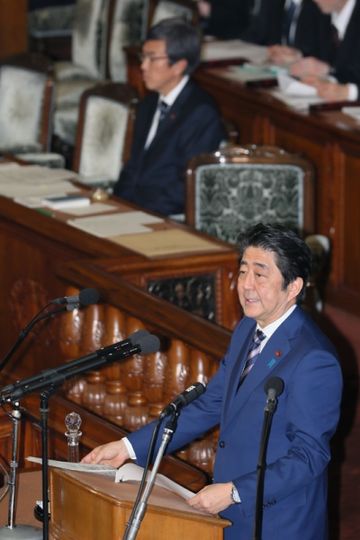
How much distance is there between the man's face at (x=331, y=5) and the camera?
25.7ft

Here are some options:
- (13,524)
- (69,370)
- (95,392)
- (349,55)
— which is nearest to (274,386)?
(69,370)

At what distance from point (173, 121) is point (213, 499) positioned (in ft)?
12.2

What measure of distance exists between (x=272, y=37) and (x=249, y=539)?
6551 millimetres

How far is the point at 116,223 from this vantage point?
19.6ft

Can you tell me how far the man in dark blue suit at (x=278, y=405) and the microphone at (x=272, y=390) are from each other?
150 mm

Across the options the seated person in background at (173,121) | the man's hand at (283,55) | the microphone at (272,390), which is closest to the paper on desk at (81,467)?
the microphone at (272,390)

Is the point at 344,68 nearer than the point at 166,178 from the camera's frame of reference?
No

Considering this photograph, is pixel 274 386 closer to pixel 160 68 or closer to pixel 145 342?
pixel 145 342

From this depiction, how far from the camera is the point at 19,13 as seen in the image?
1015 centimetres

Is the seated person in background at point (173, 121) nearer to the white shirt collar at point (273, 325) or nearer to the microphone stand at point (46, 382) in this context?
the white shirt collar at point (273, 325)

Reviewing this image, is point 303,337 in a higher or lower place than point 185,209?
higher

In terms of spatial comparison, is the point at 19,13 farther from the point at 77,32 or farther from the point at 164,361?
the point at 164,361

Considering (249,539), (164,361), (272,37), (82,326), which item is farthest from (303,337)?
(272,37)

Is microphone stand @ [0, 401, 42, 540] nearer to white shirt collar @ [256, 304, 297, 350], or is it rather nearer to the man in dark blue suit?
the man in dark blue suit
